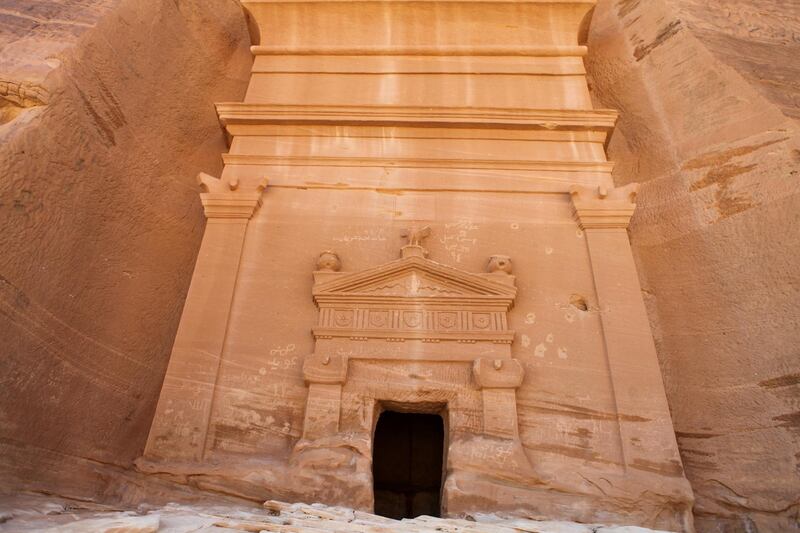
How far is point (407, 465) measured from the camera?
802 cm

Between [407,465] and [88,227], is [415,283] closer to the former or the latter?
[407,465]

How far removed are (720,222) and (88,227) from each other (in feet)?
24.3

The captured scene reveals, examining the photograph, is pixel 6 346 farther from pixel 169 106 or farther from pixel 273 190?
pixel 169 106

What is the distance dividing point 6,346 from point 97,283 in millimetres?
1286

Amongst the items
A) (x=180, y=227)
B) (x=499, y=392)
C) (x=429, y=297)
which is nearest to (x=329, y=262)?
(x=429, y=297)

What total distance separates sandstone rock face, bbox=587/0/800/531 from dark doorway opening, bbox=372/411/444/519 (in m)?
2.94

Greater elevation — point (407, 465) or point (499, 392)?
point (499, 392)

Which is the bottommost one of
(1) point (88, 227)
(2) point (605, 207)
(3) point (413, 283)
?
(3) point (413, 283)

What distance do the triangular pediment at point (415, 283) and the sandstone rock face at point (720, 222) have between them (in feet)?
8.17

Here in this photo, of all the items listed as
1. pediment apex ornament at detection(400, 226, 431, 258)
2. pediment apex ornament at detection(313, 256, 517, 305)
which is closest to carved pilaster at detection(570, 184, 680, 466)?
pediment apex ornament at detection(313, 256, 517, 305)

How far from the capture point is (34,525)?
352 centimetres

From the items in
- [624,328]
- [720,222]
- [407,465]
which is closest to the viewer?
[624,328]

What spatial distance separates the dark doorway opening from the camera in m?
7.60

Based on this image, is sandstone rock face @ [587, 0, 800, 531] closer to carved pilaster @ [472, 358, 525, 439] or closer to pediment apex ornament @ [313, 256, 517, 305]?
carved pilaster @ [472, 358, 525, 439]
